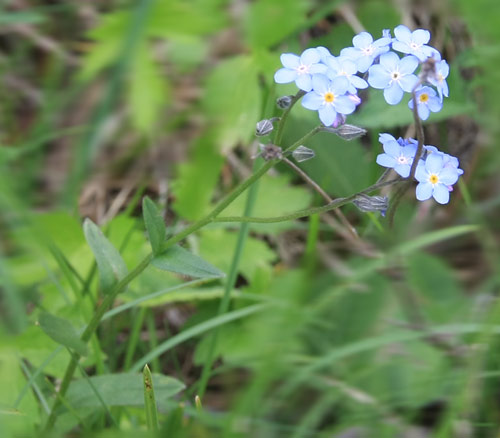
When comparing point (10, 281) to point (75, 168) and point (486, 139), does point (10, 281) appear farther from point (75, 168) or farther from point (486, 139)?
point (486, 139)

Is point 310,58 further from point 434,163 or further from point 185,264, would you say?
point 185,264

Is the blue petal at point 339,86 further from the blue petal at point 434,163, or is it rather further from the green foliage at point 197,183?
the green foliage at point 197,183

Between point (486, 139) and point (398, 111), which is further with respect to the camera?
point (486, 139)

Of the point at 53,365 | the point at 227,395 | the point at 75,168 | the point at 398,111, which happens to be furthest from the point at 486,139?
the point at 53,365

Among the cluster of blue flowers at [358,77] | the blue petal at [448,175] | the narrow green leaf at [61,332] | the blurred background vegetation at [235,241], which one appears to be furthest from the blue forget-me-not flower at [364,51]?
the narrow green leaf at [61,332]

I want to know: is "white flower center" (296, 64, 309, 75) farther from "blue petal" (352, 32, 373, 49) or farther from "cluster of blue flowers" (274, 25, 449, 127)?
"blue petal" (352, 32, 373, 49)

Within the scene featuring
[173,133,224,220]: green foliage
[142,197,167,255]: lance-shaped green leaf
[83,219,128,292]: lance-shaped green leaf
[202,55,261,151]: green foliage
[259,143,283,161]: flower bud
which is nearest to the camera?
[259,143,283,161]: flower bud

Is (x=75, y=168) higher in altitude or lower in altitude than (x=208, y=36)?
lower

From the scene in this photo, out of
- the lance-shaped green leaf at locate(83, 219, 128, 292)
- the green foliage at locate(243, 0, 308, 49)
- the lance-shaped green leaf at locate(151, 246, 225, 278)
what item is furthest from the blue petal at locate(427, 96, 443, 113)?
the green foliage at locate(243, 0, 308, 49)

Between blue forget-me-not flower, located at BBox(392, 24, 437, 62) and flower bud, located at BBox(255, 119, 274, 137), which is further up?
blue forget-me-not flower, located at BBox(392, 24, 437, 62)
